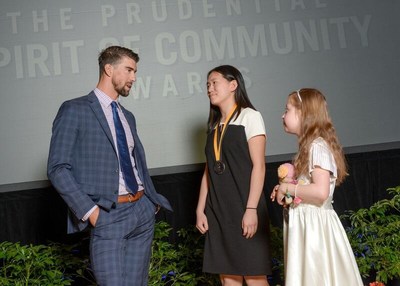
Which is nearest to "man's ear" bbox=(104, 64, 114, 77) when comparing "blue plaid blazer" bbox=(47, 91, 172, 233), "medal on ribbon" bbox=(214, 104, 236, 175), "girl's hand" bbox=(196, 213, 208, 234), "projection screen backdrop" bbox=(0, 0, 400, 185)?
"blue plaid blazer" bbox=(47, 91, 172, 233)

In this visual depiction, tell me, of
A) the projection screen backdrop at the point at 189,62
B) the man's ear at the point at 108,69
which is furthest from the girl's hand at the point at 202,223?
the projection screen backdrop at the point at 189,62

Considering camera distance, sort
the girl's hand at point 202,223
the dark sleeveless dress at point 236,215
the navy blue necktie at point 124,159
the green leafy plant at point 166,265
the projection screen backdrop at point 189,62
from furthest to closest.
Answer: the projection screen backdrop at point 189,62 → the green leafy plant at point 166,265 → the girl's hand at point 202,223 → the dark sleeveless dress at point 236,215 → the navy blue necktie at point 124,159

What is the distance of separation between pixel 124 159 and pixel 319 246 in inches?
35.2

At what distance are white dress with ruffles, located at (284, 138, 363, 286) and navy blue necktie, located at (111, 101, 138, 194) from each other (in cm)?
69

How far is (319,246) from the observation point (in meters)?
2.23

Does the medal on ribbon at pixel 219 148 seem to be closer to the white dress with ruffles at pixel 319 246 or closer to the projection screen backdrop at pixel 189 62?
the white dress with ruffles at pixel 319 246

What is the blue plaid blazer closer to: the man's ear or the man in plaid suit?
the man in plaid suit

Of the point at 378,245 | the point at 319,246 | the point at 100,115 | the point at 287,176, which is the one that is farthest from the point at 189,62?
the point at 319,246

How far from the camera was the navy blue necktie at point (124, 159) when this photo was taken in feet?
7.98

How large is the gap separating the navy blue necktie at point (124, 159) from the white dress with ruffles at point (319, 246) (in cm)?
69

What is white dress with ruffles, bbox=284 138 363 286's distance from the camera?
2197 mm

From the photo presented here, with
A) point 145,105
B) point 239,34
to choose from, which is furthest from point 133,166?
point 239,34

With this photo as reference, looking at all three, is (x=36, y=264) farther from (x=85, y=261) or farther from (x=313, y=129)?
(x=313, y=129)

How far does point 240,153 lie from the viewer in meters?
2.60
